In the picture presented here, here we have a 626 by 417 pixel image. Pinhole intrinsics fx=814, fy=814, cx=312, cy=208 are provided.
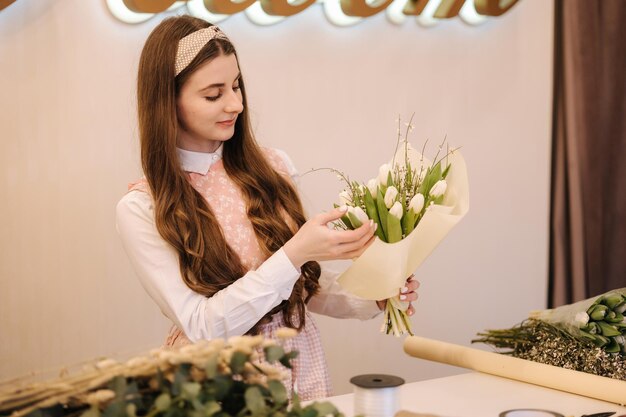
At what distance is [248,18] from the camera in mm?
3295

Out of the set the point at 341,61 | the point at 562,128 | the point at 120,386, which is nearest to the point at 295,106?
the point at 341,61

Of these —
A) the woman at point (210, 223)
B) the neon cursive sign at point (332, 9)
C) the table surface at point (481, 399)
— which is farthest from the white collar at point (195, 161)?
the neon cursive sign at point (332, 9)

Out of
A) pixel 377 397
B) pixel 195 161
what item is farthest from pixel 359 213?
pixel 377 397

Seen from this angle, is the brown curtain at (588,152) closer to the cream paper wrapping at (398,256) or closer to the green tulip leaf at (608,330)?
the green tulip leaf at (608,330)

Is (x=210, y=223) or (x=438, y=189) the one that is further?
(x=210, y=223)

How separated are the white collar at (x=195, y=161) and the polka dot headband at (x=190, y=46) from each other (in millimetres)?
233

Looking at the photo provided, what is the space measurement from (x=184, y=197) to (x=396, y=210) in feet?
1.93

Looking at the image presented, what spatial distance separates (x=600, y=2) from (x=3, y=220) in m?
2.91

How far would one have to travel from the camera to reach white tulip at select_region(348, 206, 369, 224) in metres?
1.95

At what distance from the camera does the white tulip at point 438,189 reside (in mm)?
1949

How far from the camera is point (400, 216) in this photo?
1914 millimetres

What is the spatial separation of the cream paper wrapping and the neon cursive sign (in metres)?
1.59

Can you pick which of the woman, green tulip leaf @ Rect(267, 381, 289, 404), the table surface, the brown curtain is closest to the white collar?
the woman

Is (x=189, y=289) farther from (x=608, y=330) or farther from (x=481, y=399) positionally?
(x=608, y=330)
